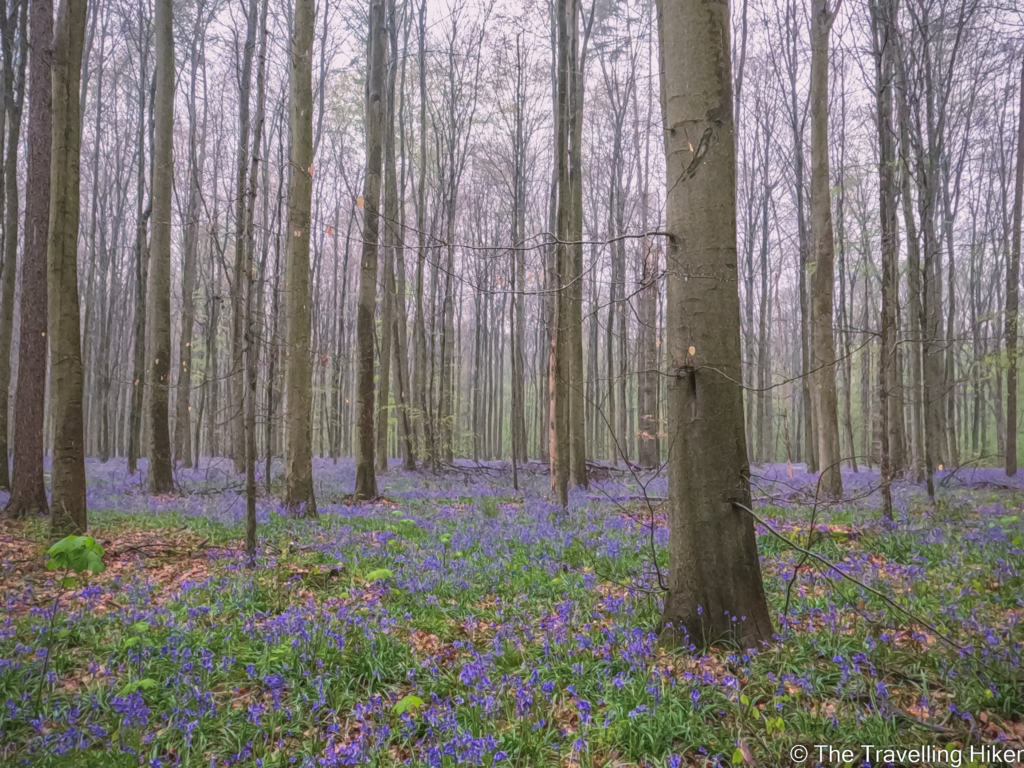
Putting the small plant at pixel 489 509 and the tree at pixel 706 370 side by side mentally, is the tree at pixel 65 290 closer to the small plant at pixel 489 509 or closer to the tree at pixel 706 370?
the small plant at pixel 489 509

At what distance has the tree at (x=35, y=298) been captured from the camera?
7.31m

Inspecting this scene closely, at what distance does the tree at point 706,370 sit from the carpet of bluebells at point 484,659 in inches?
9.3

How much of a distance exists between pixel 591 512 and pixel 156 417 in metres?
8.35

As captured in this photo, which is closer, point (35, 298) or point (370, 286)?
point (35, 298)

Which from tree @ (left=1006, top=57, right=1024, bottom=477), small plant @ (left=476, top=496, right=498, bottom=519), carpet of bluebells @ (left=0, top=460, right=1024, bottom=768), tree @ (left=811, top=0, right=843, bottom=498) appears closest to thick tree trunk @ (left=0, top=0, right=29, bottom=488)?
carpet of bluebells @ (left=0, top=460, right=1024, bottom=768)

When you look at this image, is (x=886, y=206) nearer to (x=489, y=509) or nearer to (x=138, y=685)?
(x=489, y=509)

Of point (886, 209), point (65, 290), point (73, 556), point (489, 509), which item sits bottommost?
point (489, 509)

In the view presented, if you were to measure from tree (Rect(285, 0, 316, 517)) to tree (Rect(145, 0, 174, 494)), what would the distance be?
3.93 meters

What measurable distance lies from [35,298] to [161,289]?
10.4ft

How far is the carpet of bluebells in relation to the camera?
2.47 metres

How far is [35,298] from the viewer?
7.92 m

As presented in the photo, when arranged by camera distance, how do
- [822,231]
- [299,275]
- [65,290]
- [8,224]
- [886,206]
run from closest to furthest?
[65,290] < [886,206] < [299,275] < [822,231] < [8,224]

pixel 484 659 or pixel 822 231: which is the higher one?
pixel 822 231

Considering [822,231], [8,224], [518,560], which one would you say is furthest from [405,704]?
[8,224]
